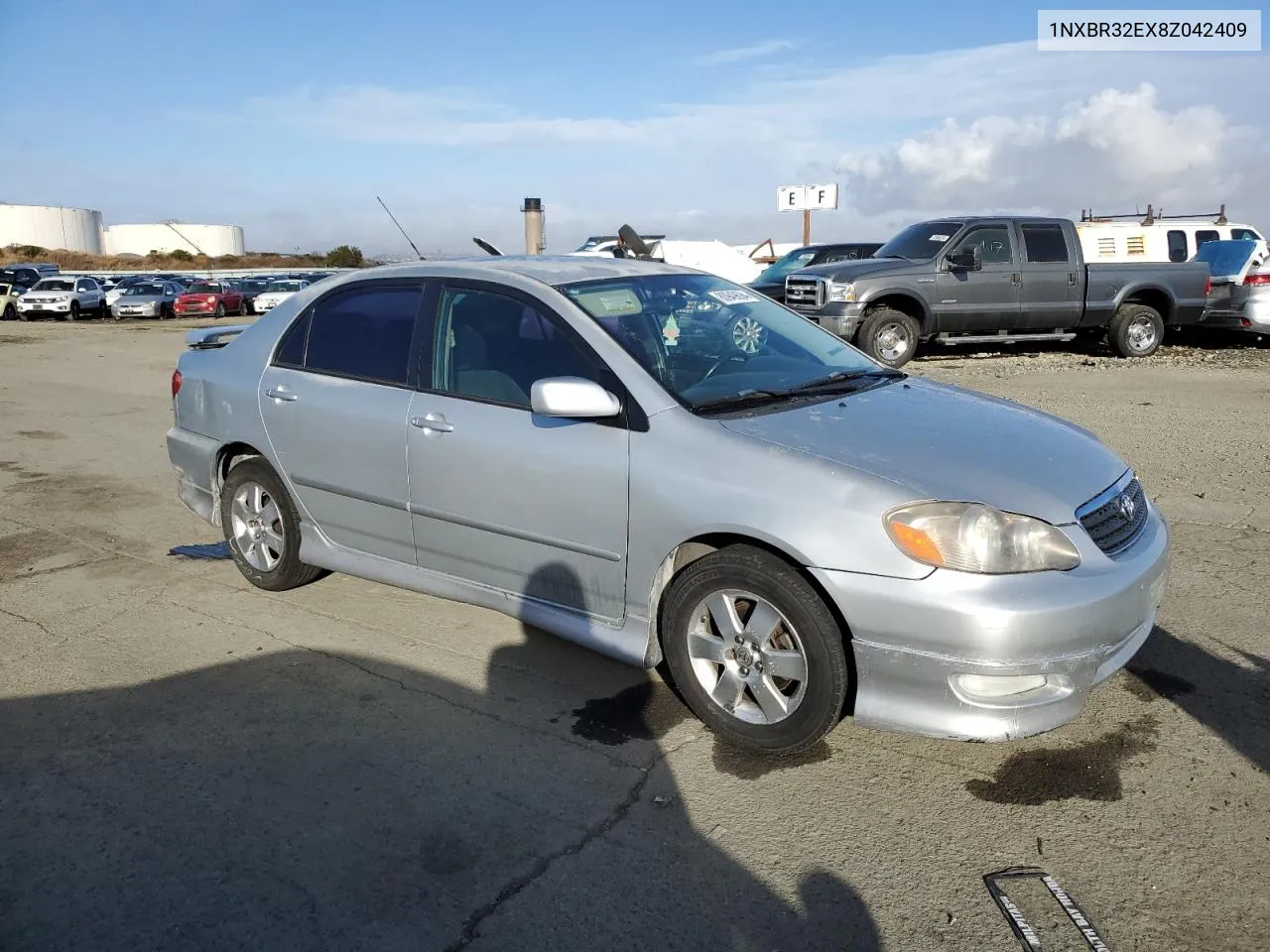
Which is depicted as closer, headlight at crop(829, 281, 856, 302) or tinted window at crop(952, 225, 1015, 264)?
headlight at crop(829, 281, 856, 302)

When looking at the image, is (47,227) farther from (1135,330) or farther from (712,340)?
(712,340)

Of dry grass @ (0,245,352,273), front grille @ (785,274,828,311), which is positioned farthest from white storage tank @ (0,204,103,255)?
front grille @ (785,274,828,311)

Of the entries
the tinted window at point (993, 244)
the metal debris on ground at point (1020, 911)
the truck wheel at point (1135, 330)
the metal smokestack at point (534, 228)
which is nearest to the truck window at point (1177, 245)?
the truck wheel at point (1135, 330)

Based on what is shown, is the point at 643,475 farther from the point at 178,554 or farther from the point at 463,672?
the point at 178,554

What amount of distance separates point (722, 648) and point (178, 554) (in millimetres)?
3839

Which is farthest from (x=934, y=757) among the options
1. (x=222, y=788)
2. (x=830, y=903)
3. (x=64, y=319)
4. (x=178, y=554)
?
(x=64, y=319)

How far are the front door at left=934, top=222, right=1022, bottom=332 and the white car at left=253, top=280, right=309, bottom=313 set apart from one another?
2394 cm

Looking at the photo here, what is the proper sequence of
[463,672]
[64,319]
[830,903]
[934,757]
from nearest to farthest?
[830,903] → [934,757] → [463,672] → [64,319]

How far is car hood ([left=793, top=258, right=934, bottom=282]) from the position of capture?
13125mm

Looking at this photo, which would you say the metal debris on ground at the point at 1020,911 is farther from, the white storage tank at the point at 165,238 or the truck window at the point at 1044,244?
the white storage tank at the point at 165,238

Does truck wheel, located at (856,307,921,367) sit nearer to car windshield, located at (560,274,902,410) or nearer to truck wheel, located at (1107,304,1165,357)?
truck wheel, located at (1107,304,1165,357)

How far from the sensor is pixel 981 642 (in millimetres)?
3088

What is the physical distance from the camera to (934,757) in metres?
3.55

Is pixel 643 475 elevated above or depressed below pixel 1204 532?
above
